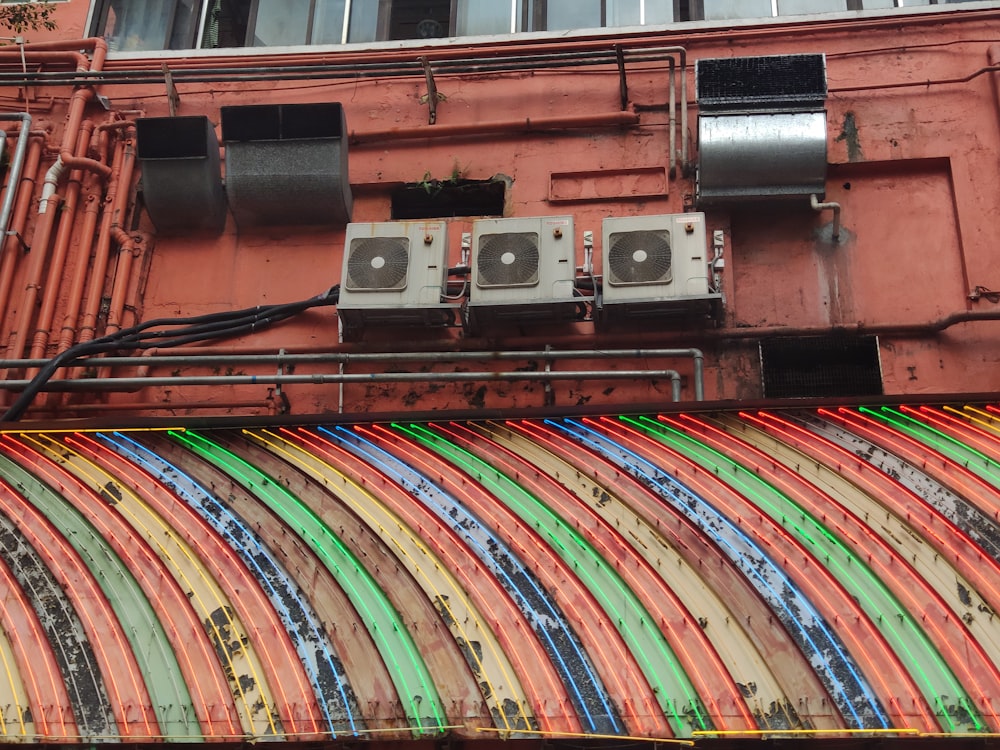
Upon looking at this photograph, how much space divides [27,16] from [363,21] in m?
3.45

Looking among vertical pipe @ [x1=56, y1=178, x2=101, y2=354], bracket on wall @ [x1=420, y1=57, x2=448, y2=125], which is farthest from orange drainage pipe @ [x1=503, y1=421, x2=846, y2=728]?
vertical pipe @ [x1=56, y1=178, x2=101, y2=354]

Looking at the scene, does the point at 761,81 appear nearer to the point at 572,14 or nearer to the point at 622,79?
the point at 622,79

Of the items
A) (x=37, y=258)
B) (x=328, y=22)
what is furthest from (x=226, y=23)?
(x=37, y=258)

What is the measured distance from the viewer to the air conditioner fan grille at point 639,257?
26.9ft

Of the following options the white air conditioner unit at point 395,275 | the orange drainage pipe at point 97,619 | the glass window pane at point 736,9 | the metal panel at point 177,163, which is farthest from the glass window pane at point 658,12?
the orange drainage pipe at point 97,619

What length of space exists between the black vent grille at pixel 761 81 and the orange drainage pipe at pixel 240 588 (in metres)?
5.24

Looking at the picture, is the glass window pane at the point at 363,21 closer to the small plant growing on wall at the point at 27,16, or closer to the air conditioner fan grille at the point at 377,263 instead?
the air conditioner fan grille at the point at 377,263

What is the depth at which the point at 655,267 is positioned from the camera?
822cm

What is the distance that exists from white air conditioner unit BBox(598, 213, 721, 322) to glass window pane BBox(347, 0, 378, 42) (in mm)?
3702

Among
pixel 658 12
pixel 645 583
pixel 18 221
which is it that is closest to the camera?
pixel 645 583

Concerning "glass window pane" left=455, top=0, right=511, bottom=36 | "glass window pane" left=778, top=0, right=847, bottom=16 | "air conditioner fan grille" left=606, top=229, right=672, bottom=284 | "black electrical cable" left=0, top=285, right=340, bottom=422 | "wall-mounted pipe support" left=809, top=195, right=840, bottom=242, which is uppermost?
"glass window pane" left=455, top=0, right=511, bottom=36

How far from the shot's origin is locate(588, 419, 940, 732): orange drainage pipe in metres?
5.91

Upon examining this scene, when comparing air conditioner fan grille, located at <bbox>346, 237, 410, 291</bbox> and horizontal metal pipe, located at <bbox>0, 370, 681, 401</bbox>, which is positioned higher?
air conditioner fan grille, located at <bbox>346, 237, 410, 291</bbox>

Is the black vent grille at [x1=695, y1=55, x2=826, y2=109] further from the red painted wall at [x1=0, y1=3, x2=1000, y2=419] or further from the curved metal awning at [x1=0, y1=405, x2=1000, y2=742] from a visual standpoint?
the curved metal awning at [x1=0, y1=405, x2=1000, y2=742]
